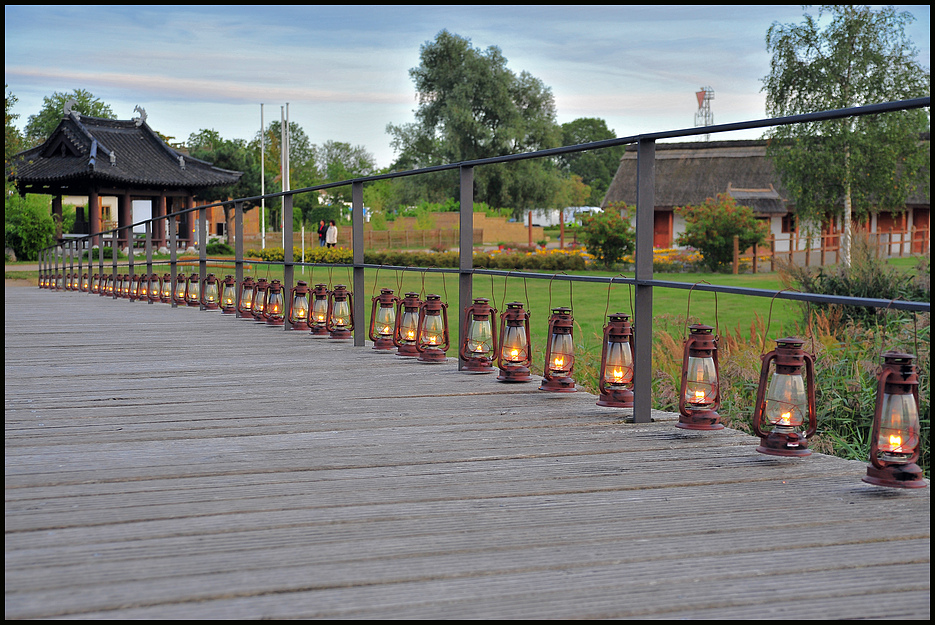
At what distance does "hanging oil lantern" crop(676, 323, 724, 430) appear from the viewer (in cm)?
321

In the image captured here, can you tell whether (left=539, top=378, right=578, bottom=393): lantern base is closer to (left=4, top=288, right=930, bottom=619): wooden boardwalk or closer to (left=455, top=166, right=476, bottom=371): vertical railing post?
(left=4, top=288, right=930, bottom=619): wooden boardwalk

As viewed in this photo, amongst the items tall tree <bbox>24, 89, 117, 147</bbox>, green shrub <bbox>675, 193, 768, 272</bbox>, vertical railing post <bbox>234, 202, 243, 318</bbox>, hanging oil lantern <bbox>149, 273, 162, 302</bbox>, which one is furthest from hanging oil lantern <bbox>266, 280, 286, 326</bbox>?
tall tree <bbox>24, 89, 117, 147</bbox>

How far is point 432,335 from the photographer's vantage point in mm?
5109

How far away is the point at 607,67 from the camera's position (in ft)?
176

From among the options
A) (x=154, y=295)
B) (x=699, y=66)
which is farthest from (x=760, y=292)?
(x=699, y=66)

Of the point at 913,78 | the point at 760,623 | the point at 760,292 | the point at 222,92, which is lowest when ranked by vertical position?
the point at 760,623

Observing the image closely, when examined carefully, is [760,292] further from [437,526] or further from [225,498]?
[225,498]

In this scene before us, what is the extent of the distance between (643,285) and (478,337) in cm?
139

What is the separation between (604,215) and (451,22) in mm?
16866

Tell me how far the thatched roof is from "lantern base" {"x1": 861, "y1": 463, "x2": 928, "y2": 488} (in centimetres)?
3367

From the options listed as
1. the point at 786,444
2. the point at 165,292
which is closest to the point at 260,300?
the point at 165,292

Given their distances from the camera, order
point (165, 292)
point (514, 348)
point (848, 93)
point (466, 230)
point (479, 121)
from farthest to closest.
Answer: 1. point (479, 121)
2. point (848, 93)
3. point (165, 292)
4. point (466, 230)
5. point (514, 348)

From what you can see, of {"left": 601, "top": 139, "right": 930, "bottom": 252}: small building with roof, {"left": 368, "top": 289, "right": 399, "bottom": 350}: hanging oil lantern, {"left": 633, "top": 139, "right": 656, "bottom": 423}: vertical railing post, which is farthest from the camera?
{"left": 601, "top": 139, "right": 930, "bottom": 252}: small building with roof

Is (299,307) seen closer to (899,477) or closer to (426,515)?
(426,515)
